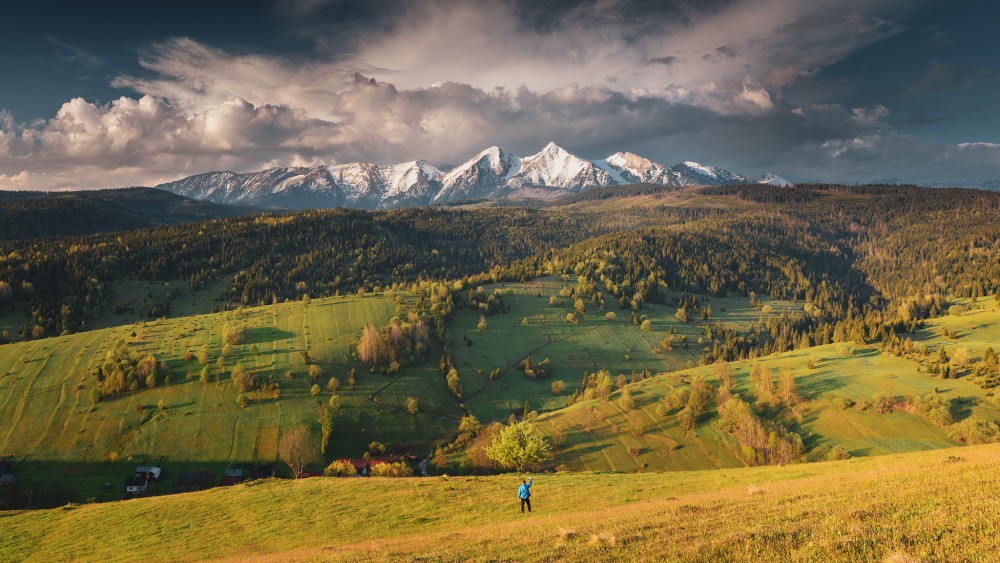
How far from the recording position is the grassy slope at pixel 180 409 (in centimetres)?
12250

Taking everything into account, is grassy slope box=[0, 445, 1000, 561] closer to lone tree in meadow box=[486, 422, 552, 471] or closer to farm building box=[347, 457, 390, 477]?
lone tree in meadow box=[486, 422, 552, 471]

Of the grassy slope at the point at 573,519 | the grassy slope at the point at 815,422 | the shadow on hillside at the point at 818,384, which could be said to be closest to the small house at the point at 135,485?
the grassy slope at the point at 573,519

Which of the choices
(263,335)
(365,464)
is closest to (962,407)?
(365,464)

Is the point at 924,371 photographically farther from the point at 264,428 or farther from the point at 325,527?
the point at 264,428

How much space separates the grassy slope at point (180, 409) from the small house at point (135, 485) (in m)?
4.76

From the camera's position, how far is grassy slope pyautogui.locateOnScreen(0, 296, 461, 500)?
122500mm

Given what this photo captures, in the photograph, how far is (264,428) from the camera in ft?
454

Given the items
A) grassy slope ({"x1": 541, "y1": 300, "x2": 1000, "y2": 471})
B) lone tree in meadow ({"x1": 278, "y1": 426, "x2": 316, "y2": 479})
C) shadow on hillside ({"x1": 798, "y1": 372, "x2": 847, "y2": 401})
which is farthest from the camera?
shadow on hillside ({"x1": 798, "y1": 372, "x2": 847, "y2": 401})

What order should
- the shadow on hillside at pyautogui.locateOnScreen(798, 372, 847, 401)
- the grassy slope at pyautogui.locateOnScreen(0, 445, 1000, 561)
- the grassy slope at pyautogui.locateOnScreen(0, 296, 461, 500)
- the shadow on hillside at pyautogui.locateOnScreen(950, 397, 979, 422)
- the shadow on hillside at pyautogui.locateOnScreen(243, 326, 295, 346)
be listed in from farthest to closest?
the shadow on hillside at pyautogui.locateOnScreen(243, 326, 295, 346) < the shadow on hillside at pyautogui.locateOnScreen(798, 372, 847, 401) < the grassy slope at pyautogui.locateOnScreen(0, 296, 461, 500) < the shadow on hillside at pyautogui.locateOnScreen(950, 397, 979, 422) < the grassy slope at pyautogui.locateOnScreen(0, 445, 1000, 561)

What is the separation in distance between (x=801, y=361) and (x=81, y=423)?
786 ft

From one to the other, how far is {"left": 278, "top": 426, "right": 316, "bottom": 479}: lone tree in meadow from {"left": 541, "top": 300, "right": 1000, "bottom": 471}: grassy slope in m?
71.4

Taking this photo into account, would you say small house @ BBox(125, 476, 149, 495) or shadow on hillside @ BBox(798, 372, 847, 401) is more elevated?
shadow on hillside @ BBox(798, 372, 847, 401)

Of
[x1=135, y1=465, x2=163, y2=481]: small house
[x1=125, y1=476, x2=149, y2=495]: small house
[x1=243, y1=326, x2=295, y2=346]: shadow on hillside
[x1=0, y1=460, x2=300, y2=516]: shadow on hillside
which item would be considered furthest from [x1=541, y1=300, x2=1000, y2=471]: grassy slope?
[x1=243, y1=326, x2=295, y2=346]: shadow on hillside

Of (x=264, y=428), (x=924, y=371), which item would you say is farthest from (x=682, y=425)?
(x=264, y=428)
